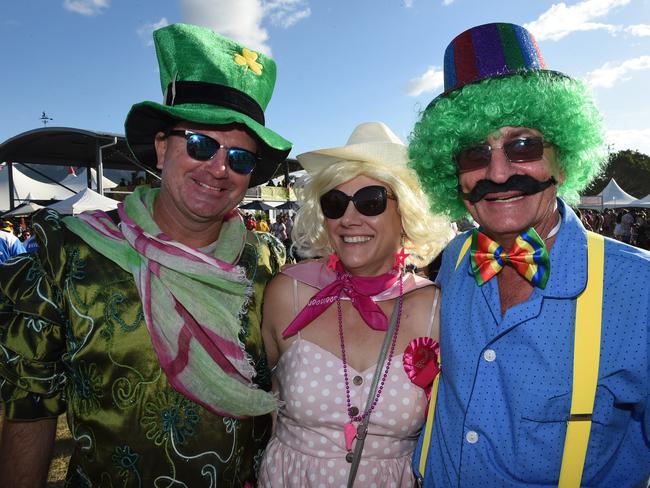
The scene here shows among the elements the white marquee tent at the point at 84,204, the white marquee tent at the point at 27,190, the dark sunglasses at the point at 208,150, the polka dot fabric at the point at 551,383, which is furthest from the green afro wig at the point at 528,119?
the white marquee tent at the point at 27,190

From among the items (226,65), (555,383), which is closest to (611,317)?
(555,383)

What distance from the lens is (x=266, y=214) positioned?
27.8 meters

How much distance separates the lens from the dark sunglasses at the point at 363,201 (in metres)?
2.46

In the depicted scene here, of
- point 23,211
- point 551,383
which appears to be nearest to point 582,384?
point 551,383

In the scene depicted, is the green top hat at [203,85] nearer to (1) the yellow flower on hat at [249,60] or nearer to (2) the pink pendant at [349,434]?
(1) the yellow flower on hat at [249,60]

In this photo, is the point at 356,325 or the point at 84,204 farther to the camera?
the point at 84,204

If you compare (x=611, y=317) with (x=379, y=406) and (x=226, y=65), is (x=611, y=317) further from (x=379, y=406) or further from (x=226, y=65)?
(x=226, y=65)

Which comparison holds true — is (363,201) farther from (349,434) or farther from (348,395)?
(349,434)

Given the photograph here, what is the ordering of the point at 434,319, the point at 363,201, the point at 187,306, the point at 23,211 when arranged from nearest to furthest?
the point at 187,306, the point at 434,319, the point at 363,201, the point at 23,211

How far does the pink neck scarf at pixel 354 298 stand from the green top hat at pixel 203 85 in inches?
32.4

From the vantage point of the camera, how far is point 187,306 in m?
1.91

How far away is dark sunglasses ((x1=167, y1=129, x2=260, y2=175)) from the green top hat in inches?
3.5

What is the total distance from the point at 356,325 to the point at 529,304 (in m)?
0.99

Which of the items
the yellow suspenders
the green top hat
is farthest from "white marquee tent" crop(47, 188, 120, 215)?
the yellow suspenders
